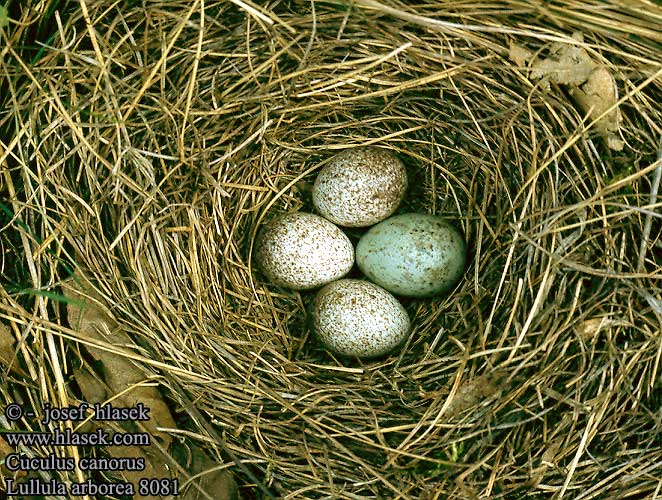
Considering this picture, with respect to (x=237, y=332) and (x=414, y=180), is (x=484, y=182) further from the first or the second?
(x=237, y=332)

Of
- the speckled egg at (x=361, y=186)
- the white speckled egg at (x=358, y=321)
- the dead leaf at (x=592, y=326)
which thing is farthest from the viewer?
the speckled egg at (x=361, y=186)

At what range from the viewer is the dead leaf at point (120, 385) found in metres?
1.83

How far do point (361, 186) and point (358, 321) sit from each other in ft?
1.40

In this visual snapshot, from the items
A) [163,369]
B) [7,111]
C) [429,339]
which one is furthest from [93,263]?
[429,339]

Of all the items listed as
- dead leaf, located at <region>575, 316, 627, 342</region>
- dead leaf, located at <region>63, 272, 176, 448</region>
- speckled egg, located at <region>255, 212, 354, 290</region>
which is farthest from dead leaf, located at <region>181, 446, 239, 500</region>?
dead leaf, located at <region>575, 316, 627, 342</region>

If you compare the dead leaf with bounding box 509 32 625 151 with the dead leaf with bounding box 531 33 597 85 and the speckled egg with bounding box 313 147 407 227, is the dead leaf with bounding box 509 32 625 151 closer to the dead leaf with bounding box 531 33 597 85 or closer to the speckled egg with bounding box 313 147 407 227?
the dead leaf with bounding box 531 33 597 85

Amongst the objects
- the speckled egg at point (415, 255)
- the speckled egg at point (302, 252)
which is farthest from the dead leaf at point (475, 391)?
the speckled egg at point (302, 252)

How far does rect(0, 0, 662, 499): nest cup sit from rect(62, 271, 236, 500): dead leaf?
0.04 m

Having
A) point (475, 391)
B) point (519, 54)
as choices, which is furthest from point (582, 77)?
point (475, 391)

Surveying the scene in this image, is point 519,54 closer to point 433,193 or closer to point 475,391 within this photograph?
point 433,193

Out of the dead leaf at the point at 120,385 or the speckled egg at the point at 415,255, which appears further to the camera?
the speckled egg at the point at 415,255

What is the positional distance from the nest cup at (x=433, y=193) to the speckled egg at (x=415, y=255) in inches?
2.8

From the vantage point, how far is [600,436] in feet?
5.88

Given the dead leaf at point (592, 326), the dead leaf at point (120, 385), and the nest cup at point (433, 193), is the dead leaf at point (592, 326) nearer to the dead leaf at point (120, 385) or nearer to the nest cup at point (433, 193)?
the nest cup at point (433, 193)
